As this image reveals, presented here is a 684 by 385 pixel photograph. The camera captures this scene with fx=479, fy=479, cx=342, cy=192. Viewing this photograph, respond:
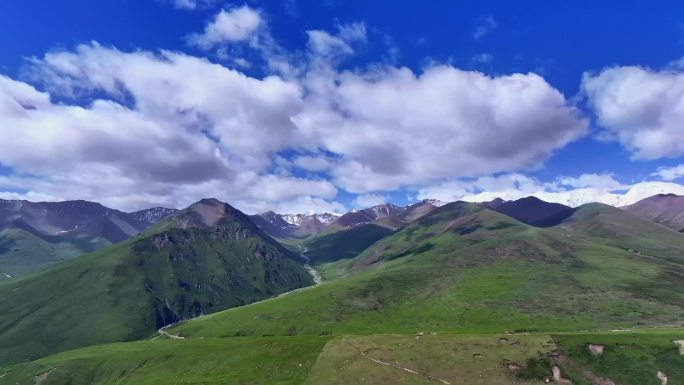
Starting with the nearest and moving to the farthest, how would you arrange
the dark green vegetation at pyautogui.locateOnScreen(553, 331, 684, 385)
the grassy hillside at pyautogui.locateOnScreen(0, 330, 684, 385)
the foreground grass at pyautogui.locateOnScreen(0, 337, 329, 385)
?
1. the grassy hillside at pyautogui.locateOnScreen(0, 330, 684, 385)
2. the dark green vegetation at pyautogui.locateOnScreen(553, 331, 684, 385)
3. the foreground grass at pyautogui.locateOnScreen(0, 337, 329, 385)

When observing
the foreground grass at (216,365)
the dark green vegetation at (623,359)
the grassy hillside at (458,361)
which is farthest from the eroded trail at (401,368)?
the dark green vegetation at (623,359)

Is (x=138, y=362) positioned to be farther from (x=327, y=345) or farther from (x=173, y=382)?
(x=327, y=345)

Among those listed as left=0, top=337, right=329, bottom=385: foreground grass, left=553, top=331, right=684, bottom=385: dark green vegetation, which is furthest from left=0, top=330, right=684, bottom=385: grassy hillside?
left=0, top=337, right=329, bottom=385: foreground grass

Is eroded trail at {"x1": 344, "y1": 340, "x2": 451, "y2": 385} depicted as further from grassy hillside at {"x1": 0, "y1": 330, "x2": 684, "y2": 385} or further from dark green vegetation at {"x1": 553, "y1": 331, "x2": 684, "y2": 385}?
dark green vegetation at {"x1": 553, "y1": 331, "x2": 684, "y2": 385}

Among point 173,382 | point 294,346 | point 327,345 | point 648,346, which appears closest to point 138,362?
point 173,382

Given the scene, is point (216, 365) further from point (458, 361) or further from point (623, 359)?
point (623, 359)

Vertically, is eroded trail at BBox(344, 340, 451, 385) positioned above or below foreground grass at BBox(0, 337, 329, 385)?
above

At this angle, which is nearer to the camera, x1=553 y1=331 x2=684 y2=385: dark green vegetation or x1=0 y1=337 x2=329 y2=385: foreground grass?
x1=553 y1=331 x2=684 y2=385: dark green vegetation

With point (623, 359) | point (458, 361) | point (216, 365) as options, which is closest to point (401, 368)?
point (458, 361)

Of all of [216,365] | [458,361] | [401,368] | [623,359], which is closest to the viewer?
[401,368]

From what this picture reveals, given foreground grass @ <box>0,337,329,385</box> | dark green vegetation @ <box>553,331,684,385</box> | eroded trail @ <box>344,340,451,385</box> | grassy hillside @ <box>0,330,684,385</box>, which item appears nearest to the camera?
eroded trail @ <box>344,340,451,385</box>

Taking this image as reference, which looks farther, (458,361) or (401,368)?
(458,361)

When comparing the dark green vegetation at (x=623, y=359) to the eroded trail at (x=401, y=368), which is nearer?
the eroded trail at (x=401, y=368)

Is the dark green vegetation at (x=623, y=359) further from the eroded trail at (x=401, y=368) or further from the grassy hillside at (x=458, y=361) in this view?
the eroded trail at (x=401, y=368)
